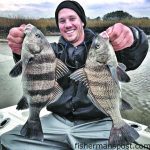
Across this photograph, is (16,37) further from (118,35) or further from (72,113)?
(72,113)

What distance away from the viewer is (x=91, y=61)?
287 cm

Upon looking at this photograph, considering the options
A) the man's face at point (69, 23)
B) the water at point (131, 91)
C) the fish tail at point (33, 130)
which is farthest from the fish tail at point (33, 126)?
the water at point (131, 91)

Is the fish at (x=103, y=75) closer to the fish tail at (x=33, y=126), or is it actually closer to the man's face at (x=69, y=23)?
the fish tail at (x=33, y=126)

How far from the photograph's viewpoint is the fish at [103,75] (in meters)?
2.82

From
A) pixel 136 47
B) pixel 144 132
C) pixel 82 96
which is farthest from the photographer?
pixel 144 132

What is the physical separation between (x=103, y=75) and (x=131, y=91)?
9.84 meters

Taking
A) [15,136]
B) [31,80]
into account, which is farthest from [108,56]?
[15,136]

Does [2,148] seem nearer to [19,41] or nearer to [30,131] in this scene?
[30,131]

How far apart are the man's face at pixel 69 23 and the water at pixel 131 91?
5769 millimetres

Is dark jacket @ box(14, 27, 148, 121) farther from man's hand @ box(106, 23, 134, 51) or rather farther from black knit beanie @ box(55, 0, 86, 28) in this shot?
man's hand @ box(106, 23, 134, 51)

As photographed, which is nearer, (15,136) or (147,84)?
(15,136)

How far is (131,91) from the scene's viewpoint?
12.5 meters

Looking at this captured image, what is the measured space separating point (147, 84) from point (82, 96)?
31.2 ft

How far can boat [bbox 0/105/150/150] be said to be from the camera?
14.3 feet
